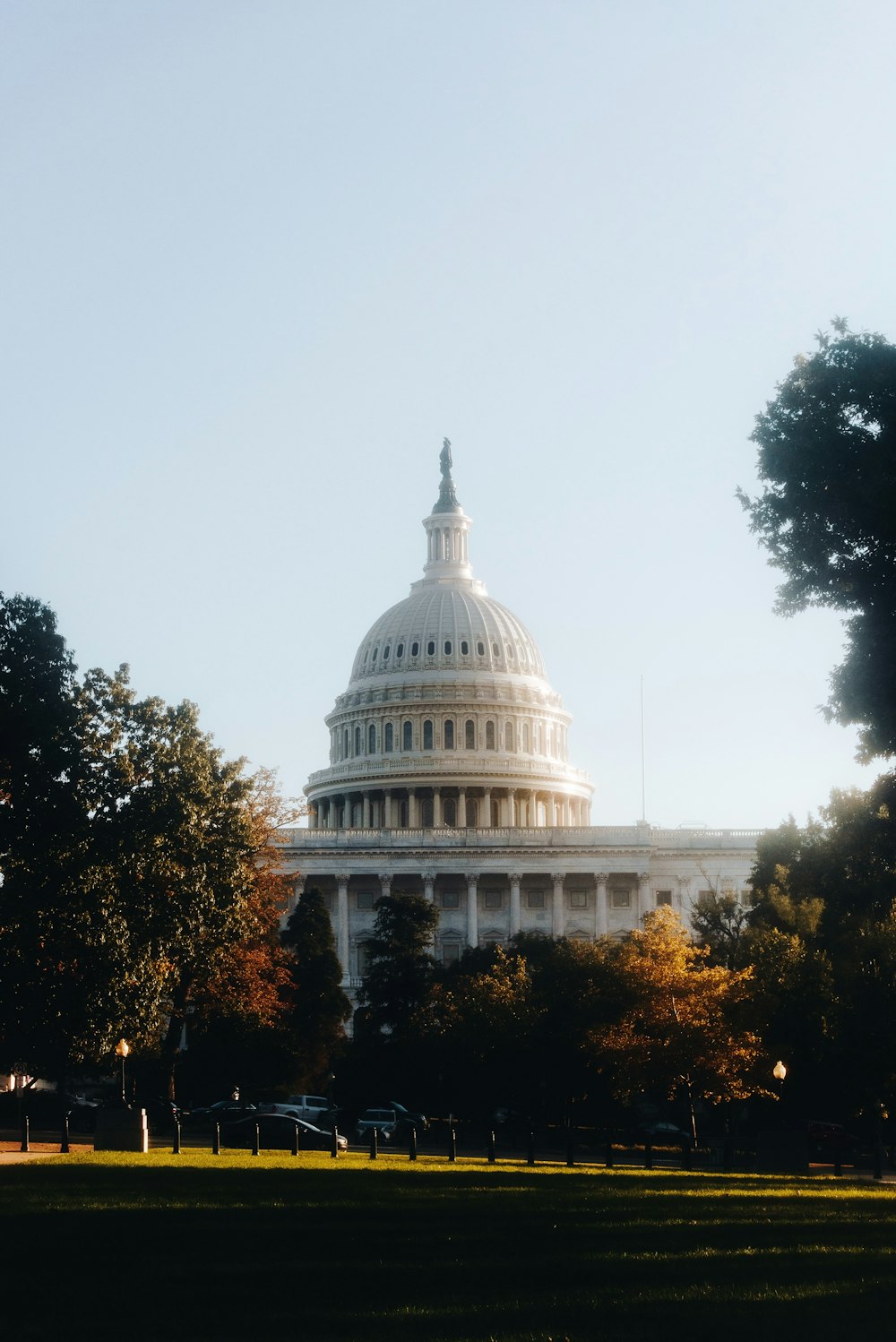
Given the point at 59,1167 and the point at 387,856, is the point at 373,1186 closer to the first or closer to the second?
the point at 59,1167

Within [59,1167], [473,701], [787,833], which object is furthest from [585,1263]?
[473,701]

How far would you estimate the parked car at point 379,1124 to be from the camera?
75312mm

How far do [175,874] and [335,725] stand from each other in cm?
13769

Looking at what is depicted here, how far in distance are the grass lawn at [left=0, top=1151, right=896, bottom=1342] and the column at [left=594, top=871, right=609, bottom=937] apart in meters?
121

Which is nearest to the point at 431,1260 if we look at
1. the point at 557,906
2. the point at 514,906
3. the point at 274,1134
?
the point at 274,1134

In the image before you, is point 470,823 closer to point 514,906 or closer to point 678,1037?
point 514,906

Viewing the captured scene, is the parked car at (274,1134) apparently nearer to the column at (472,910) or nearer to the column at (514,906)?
the column at (472,910)

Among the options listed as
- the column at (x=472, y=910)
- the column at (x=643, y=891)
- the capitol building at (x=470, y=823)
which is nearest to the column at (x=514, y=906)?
the capitol building at (x=470, y=823)

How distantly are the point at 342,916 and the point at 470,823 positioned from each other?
28.2 m

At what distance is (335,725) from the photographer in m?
199

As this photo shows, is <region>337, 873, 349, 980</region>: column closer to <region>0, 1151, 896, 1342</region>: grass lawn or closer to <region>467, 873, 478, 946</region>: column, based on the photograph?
<region>467, 873, 478, 946</region>: column

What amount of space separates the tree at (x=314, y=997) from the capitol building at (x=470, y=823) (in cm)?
3170

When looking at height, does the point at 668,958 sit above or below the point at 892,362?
below

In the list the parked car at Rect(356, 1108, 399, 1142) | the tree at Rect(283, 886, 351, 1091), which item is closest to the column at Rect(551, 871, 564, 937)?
the tree at Rect(283, 886, 351, 1091)
